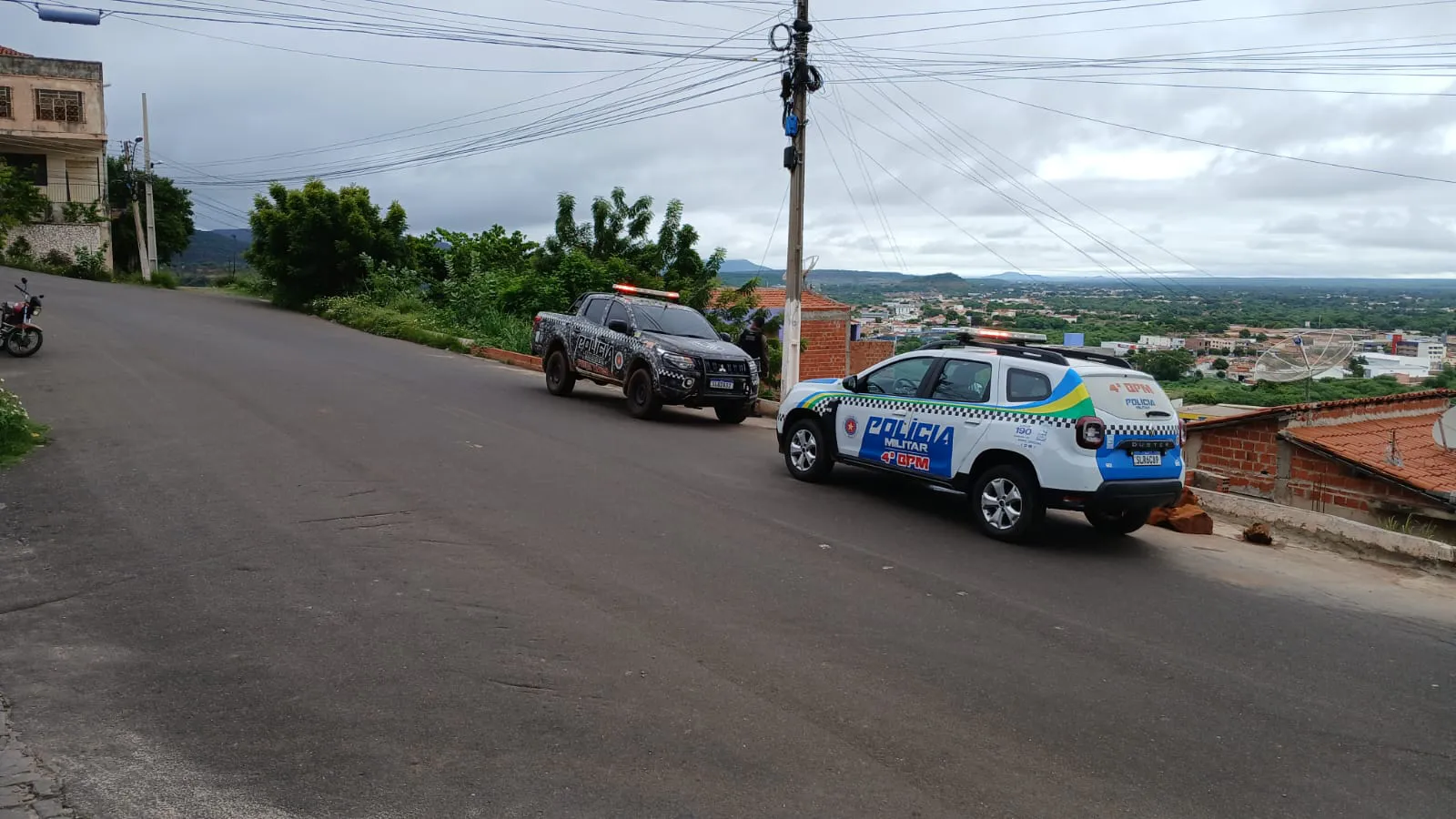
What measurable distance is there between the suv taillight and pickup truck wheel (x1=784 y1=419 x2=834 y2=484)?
120 inches

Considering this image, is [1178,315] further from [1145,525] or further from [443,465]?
[443,465]

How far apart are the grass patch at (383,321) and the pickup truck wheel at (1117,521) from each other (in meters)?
16.9

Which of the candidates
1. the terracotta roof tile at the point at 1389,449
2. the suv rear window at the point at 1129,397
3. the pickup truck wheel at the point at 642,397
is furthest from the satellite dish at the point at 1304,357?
the pickup truck wheel at the point at 642,397

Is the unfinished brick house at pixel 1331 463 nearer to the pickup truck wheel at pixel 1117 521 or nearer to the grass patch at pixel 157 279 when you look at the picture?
the pickup truck wheel at pixel 1117 521

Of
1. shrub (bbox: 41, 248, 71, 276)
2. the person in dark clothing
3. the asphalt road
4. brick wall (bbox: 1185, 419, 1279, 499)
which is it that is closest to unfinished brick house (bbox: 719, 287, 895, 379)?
the person in dark clothing

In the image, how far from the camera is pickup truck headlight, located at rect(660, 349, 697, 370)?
49.6 feet

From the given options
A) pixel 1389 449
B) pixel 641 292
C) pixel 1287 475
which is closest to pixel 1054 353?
pixel 1287 475

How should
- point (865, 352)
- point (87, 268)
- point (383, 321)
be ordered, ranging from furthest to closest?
point (87, 268) < point (865, 352) < point (383, 321)

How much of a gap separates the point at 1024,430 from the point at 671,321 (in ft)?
27.5

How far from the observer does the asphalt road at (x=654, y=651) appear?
4.42m

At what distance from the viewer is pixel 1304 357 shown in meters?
14.3

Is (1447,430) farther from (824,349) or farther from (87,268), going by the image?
(87,268)

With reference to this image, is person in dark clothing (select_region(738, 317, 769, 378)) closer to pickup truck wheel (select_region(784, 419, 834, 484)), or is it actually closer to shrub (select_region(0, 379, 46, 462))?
pickup truck wheel (select_region(784, 419, 834, 484))

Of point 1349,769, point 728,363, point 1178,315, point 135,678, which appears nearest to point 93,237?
point 728,363
